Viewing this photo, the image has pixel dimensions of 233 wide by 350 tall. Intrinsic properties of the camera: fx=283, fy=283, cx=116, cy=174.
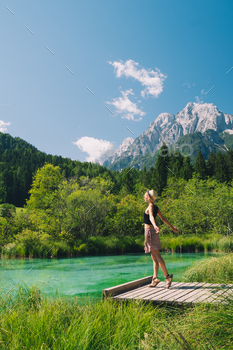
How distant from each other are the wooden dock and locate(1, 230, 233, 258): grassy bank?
1334cm

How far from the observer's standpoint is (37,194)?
→ 132ft

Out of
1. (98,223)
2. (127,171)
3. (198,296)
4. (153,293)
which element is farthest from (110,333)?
(127,171)

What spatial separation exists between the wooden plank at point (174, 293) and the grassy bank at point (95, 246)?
1330 centimetres

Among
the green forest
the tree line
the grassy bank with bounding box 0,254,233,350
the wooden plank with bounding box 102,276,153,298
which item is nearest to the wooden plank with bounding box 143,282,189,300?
the wooden plank with bounding box 102,276,153,298

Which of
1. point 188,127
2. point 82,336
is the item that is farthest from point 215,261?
point 188,127

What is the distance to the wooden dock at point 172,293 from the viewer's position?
12.9ft

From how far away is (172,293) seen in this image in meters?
4.50

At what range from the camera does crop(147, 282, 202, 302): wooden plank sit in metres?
4.04

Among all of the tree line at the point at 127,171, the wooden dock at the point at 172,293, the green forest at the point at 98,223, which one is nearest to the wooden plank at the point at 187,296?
the wooden dock at the point at 172,293

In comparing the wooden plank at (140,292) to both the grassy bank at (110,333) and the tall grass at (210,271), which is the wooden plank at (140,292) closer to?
Answer: the grassy bank at (110,333)

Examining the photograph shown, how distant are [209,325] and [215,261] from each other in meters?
4.98

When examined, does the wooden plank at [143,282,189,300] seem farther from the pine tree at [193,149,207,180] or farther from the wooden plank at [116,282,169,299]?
the pine tree at [193,149,207,180]

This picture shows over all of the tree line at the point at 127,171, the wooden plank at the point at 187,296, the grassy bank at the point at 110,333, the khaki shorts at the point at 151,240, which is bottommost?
the wooden plank at the point at 187,296

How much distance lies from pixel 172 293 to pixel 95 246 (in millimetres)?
17909
